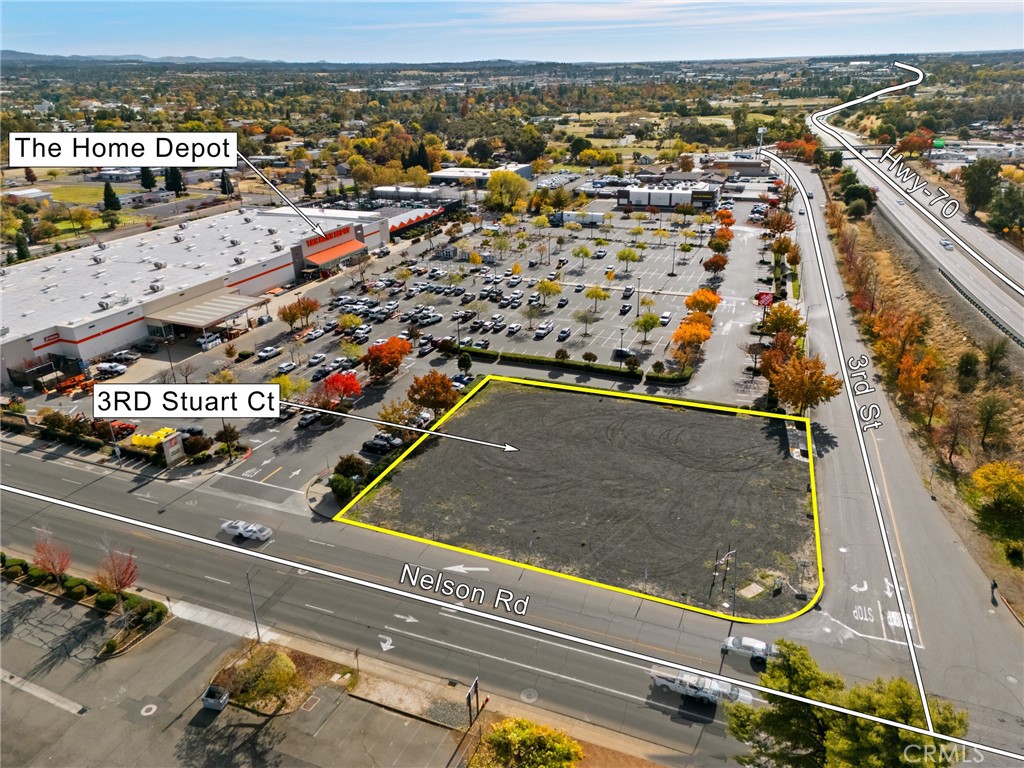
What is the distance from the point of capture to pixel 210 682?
2188 cm

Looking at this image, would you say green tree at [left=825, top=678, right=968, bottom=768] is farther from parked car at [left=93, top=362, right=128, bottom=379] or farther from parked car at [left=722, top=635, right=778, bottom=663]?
→ parked car at [left=93, top=362, right=128, bottom=379]

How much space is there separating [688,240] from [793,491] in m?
52.4

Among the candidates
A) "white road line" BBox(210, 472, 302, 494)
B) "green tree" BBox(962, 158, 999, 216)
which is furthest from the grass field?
"green tree" BBox(962, 158, 999, 216)

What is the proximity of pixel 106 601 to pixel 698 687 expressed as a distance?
21952 mm

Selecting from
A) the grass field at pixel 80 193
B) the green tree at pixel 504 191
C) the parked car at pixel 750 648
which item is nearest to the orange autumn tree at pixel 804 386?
the parked car at pixel 750 648

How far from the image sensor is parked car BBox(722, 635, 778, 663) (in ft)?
73.4

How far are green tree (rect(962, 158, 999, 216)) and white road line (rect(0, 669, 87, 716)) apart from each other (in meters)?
87.0

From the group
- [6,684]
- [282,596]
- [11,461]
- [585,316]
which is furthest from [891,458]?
[11,461]

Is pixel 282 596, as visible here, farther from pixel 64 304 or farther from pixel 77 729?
pixel 64 304

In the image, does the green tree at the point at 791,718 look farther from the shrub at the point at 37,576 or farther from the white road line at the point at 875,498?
the shrub at the point at 37,576

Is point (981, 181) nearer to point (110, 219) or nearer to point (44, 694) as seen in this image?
point (44, 694)

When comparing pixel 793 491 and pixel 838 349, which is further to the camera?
pixel 838 349

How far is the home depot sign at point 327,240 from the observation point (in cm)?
6397

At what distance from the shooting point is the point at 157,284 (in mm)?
52062
